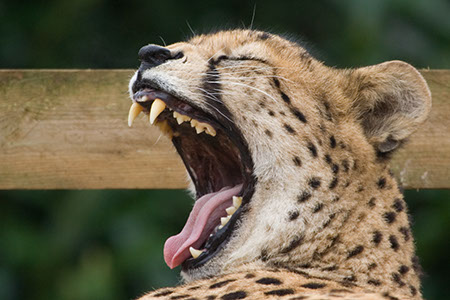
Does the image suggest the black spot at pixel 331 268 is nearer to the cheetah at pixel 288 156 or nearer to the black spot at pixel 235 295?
the cheetah at pixel 288 156

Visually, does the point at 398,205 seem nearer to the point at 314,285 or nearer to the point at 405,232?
the point at 405,232

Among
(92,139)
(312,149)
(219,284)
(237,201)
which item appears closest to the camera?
(219,284)

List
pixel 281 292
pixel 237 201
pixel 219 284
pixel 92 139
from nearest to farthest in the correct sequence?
pixel 281 292 < pixel 219 284 < pixel 237 201 < pixel 92 139

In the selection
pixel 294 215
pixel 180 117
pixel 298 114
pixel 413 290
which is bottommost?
pixel 413 290

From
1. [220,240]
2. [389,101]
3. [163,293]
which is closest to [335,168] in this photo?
[389,101]

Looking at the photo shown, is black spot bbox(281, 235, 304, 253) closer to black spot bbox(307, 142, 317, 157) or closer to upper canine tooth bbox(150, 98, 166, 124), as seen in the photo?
black spot bbox(307, 142, 317, 157)

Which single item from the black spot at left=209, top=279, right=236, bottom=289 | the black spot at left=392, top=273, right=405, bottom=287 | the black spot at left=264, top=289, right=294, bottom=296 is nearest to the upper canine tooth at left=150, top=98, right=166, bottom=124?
the black spot at left=209, top=279, right=236, bottom=289

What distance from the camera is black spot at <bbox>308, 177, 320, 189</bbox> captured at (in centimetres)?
296

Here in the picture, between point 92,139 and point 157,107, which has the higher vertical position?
point 92,139

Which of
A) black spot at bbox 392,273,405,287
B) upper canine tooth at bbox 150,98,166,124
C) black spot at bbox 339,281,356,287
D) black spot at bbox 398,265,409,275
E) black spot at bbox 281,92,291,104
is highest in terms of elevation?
upper canine tooth at bbox 150,98,166,124

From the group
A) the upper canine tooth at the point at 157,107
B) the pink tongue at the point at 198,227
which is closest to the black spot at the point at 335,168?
the pink tongue at the point at 198,227

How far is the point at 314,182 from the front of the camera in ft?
9.75

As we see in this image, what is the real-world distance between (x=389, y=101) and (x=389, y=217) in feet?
1.47

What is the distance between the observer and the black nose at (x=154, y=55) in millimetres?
3055
